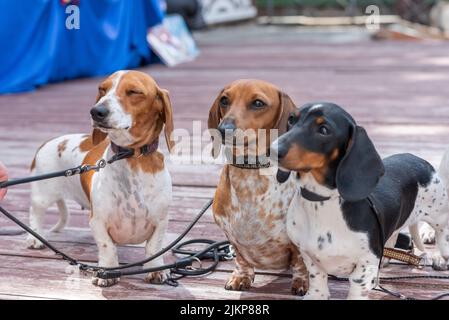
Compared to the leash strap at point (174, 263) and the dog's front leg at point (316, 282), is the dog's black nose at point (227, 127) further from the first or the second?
the leash strap at point (174, 263)

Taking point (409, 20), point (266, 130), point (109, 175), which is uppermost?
point (266, 130)

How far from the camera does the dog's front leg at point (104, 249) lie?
7.94 ft

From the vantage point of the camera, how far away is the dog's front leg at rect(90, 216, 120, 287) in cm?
242

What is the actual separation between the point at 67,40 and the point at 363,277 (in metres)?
5.52

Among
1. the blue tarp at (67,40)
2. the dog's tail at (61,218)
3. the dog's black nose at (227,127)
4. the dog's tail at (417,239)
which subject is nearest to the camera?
the dog's black nose at (227,127)

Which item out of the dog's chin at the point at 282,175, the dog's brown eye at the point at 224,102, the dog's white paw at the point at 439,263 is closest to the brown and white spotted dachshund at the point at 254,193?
the dog's brown eye at the point at 224,102

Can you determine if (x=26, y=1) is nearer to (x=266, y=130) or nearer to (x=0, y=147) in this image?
(x=0, y=147)

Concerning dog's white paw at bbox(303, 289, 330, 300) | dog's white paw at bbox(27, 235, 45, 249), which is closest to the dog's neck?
dog's white paw at bbox(303, 289, 330, 300)

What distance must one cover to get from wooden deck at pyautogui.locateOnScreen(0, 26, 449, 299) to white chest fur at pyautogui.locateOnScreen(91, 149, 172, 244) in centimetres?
21

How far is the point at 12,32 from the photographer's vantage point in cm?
646

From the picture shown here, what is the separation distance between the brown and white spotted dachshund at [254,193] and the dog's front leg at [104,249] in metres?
0.37

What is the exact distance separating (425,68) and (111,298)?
5965 mm

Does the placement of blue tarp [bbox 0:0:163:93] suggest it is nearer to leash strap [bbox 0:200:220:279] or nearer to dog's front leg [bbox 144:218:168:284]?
leash strap [bbox 0:200:220:279]
